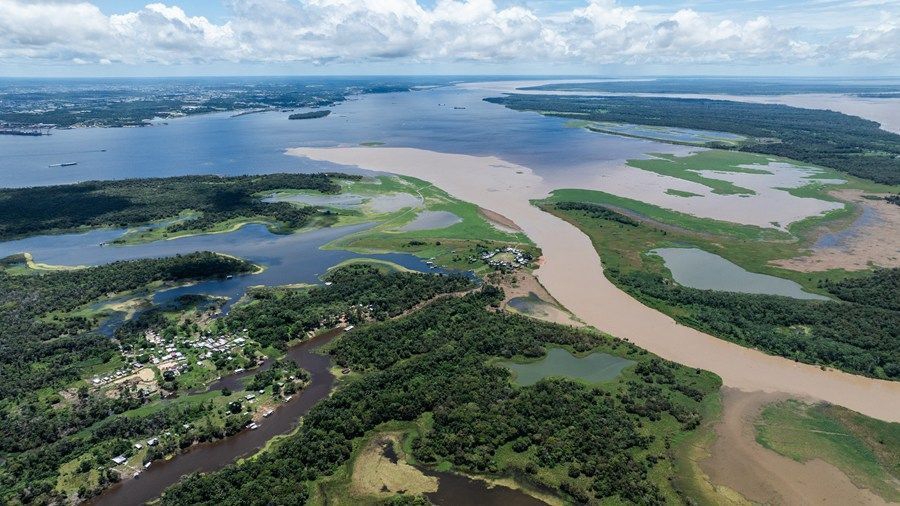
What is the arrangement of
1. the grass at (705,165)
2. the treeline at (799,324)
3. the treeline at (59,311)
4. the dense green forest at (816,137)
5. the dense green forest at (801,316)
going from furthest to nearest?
the dense green forest at (816,137) < the grass at (705,165) < the dense green forest at (801,316) < the treeline at (799,324) < the treeline at (59,311)

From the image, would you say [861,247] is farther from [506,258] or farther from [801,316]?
[506,258]

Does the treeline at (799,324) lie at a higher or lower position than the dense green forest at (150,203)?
lower

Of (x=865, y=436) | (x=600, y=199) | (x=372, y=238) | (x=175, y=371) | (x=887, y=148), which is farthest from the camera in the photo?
(x=887, y=148)

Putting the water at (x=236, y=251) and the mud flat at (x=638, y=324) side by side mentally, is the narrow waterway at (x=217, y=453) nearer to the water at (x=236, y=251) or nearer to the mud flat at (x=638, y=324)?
the water at (x=236, y=251)

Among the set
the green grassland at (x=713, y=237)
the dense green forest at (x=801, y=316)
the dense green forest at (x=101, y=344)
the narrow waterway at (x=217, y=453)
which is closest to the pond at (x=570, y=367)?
the dense green forest at (x=801, y=316)

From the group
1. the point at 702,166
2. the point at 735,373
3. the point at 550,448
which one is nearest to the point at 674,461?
the point at 550,448

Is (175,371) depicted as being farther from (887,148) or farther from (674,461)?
(887,148)
